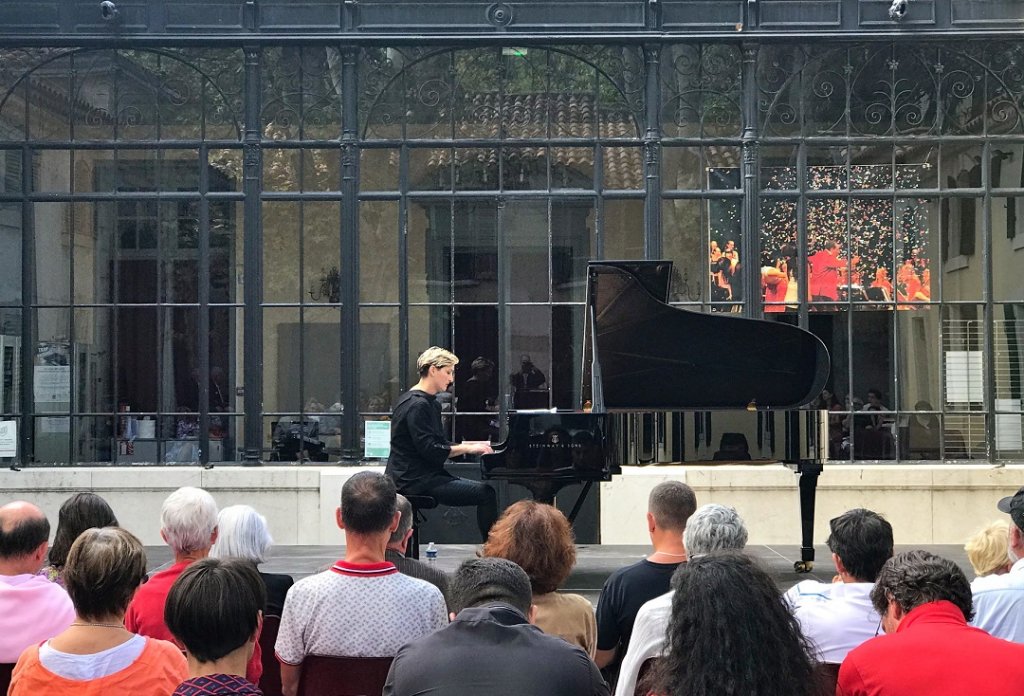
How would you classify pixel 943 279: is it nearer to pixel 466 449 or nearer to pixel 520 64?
pixel 520 64

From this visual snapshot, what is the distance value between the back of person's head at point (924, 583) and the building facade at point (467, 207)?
824cm

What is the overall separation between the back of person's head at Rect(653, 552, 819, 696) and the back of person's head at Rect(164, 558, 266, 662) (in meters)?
1.05

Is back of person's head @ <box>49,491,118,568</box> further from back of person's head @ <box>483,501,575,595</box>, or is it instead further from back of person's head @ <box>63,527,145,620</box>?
back of person's head @ <box>483,501,575,595</box>

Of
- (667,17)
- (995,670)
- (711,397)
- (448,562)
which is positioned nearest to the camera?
(995,670)

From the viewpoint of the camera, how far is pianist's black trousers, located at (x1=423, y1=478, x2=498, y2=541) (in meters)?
8.41

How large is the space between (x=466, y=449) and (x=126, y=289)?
4835 millimetres

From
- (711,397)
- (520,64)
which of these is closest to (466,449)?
(711,397)

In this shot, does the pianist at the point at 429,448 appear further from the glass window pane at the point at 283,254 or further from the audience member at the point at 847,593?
the audience member at the point at 847,593

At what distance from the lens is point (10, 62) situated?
11820 millimetres

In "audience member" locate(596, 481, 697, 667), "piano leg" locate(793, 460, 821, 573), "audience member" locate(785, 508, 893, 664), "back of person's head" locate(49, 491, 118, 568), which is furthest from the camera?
"piano leg" locate(793, 460, 821, 573)

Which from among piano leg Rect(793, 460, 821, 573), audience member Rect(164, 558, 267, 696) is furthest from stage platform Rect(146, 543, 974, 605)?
audience member Rect(164, 558, 267, 696)

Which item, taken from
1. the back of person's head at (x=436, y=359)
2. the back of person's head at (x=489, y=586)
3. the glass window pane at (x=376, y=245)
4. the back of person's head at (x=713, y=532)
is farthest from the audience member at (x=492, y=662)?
the glass window pane at (x=376, y=245)

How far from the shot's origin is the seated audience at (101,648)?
3291mm

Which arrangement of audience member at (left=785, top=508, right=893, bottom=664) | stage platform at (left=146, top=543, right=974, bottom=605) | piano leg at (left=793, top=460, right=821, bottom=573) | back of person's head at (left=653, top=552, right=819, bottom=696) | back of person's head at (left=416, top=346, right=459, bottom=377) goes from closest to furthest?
back of person's head at (left=653, top=552, right=819, bottom=696) → audience member at (left=785, top=508, right=893, bottom=664) → back of person's head at (left=416, top=346, right=459, bottom=377) → piano leg at (left=793, top=460, right=821, bottom=573) → stage platform at (left=146, top=543, right=974, bottom=605)
